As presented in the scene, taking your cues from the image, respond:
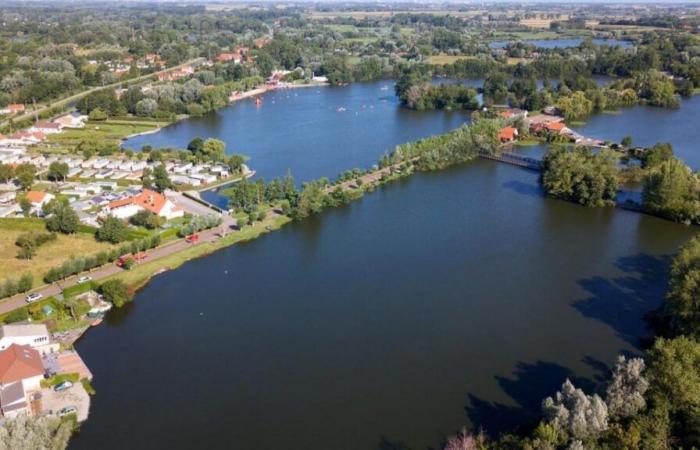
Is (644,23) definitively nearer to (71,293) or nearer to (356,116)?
(356,116)

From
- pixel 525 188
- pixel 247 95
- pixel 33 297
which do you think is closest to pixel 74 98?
pixel 247 95

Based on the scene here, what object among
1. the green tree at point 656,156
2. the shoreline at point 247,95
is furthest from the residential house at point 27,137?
the green tree at point 656,156

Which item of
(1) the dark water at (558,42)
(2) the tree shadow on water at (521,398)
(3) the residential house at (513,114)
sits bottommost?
(2) the tree shadow on water at (521,398)

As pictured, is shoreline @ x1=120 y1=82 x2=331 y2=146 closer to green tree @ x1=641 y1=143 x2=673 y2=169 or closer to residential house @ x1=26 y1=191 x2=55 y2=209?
residential house @ x1=26 y1=191 x2=55 y2=209

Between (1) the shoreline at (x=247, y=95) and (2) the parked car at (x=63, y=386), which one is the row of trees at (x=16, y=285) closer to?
(2) the parked car at (x=63, y=386)

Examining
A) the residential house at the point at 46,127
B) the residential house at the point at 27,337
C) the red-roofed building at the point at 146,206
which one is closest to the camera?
the residential house at the point at 27,337
